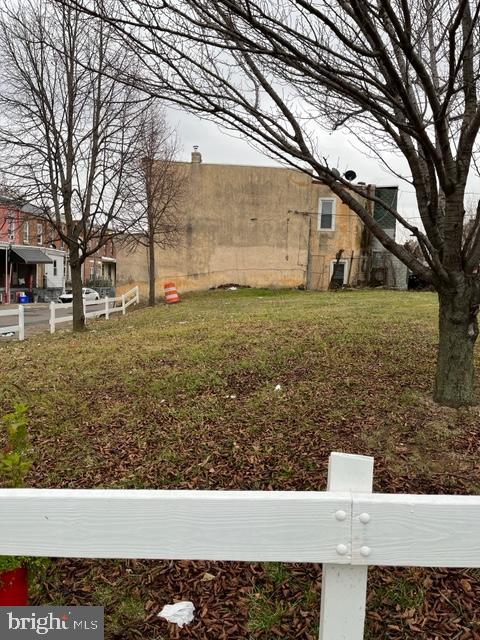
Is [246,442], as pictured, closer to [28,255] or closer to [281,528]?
[281,528]

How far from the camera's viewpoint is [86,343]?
8680 millimetres

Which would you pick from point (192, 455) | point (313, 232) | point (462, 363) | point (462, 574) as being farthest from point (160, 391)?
point (313, 232)

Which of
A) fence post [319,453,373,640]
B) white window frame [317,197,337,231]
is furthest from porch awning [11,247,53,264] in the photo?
fence post [319,453,373,640]

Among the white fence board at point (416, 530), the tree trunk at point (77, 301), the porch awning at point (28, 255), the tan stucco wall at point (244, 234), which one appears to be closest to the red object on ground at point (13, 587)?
the white fence board at point (416, 530)

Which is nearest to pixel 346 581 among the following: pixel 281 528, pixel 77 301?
pixel 281 528

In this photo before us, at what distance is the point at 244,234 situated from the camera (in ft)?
79.4

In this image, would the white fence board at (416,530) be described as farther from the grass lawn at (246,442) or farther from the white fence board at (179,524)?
the grass lawn at (246,442)

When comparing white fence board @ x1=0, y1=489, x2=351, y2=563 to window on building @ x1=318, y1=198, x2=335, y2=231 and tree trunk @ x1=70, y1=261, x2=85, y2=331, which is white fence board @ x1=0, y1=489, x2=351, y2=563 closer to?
tree trunk @ x1=70, y1=261, x2=85, y2=331

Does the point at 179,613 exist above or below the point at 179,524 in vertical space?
below

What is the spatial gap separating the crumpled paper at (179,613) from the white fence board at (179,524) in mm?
1201

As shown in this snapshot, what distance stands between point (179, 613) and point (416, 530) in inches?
61.0

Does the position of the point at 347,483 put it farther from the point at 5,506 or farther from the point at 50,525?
the point at 5,506

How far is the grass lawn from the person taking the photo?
241 cm

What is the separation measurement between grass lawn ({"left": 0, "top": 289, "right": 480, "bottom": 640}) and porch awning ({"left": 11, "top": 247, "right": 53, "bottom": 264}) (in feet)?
86.1
